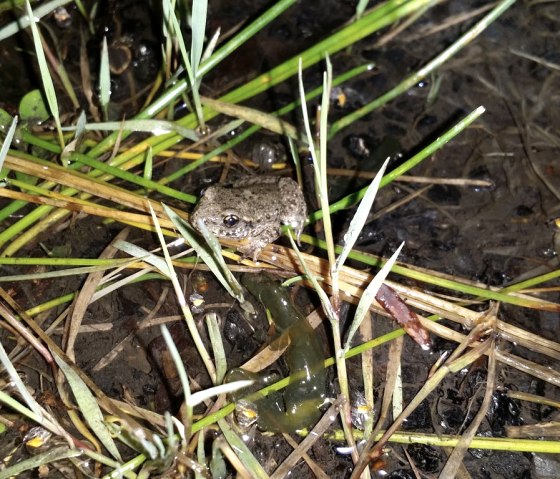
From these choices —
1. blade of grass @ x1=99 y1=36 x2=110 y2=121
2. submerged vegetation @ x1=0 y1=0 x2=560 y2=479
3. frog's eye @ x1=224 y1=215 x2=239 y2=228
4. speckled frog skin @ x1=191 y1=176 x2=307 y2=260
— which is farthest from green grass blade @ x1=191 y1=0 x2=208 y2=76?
frog's eye @ x1=224 y1=215 x2=239 y2=228

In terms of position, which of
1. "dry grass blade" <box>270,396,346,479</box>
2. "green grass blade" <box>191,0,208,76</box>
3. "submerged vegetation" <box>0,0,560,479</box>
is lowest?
"dry grass blade" <box>270,396,346,479</box>

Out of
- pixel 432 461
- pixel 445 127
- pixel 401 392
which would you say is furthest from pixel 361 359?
pixel 445 127

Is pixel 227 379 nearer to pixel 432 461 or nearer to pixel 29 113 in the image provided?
pixel 432 461

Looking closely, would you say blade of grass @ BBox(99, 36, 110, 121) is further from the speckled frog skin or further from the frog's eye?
the frog's eye

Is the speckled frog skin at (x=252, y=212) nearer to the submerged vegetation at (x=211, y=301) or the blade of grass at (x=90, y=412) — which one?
the submerged vegetation at (x=211, y=301)

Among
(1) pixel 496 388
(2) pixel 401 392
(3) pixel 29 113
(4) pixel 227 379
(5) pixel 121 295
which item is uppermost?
(3) pixel 29 113

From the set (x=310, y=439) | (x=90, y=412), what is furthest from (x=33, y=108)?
(x=310, y=439)
